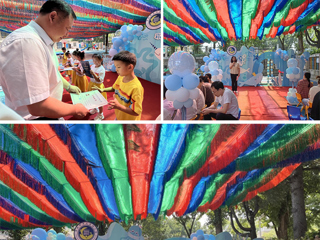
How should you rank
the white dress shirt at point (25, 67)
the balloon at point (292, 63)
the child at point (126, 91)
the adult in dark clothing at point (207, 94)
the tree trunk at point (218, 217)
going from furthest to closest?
the balloon at point (292, 63)
the adult in dark clothing at point (207, 94)
the tree trunk at point (218, 217)
the child at point (126, 91)
the white dress shirt at point (25, 67)

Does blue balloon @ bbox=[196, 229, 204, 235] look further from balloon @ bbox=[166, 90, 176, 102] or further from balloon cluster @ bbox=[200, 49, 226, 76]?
balloon cluster @ bbox=[200, 49, 226, 76]

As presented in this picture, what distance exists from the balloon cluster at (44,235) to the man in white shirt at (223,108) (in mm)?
2019

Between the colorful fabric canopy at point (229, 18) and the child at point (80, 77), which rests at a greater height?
the colorful fabric canopy at point (229, 18)

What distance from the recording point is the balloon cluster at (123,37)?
3.25 meters

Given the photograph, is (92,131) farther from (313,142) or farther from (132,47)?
(313,142)

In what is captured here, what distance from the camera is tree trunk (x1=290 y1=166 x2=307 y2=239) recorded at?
314 centimetres

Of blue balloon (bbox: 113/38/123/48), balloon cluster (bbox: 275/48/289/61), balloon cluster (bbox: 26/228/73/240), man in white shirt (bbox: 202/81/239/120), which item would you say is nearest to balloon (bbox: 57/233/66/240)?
balloon cluster (bbox: 26/228/73/240)

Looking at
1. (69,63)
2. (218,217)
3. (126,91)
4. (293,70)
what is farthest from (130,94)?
(293,70)

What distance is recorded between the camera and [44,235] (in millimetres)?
3246

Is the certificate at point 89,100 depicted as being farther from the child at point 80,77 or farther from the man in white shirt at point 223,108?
the man in white shirt at point 223,108

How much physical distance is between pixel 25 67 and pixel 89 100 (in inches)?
33.1

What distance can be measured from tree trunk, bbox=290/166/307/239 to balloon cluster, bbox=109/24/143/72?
7.45ft

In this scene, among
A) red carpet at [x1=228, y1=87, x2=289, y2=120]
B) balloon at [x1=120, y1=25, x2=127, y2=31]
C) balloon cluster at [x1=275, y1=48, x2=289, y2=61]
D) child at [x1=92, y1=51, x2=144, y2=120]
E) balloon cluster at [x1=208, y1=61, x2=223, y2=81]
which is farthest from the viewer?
balloon cluster at [x1=275, y1=48, x2=289, y2=61]

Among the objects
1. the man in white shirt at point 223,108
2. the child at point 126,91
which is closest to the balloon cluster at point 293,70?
the man in white shirt at point 223,108
